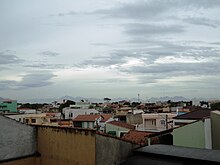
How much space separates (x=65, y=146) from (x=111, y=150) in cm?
179

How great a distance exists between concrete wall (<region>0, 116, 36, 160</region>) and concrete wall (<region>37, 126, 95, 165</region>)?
14.2 inches

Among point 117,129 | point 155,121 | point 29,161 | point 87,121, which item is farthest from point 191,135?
point 87,121

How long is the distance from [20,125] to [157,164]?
18.8 ft

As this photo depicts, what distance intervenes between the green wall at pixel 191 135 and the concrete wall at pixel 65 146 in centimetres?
634

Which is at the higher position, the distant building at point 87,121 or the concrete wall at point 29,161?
the concrete wall at point 29,161

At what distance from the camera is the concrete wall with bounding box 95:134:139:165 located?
804 cm

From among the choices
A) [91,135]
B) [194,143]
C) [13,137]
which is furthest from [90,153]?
[194,143]

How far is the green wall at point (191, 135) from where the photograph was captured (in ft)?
40.1

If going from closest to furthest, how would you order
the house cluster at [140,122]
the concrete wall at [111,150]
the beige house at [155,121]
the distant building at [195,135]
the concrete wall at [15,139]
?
the concrete wall at [111,150] < the concrete wall at [15,139] < the distant building at [195,135] < the house cluster at [140,122] < the beige house at [155,121]

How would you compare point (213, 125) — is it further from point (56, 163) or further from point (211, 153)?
point (56, 163)

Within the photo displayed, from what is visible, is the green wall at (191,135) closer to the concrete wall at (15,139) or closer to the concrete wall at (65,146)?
the concrete wall at (65,146)

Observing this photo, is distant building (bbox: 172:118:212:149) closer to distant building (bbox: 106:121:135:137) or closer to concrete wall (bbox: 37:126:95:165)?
concrete wall (bbox: 37:126:95:165)

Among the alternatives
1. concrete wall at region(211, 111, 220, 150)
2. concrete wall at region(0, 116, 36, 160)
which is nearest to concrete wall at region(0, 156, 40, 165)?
concrete wall at region(0, 116, 36, 160)

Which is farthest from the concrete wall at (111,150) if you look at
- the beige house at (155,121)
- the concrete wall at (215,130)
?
the beige house at (155,121)
